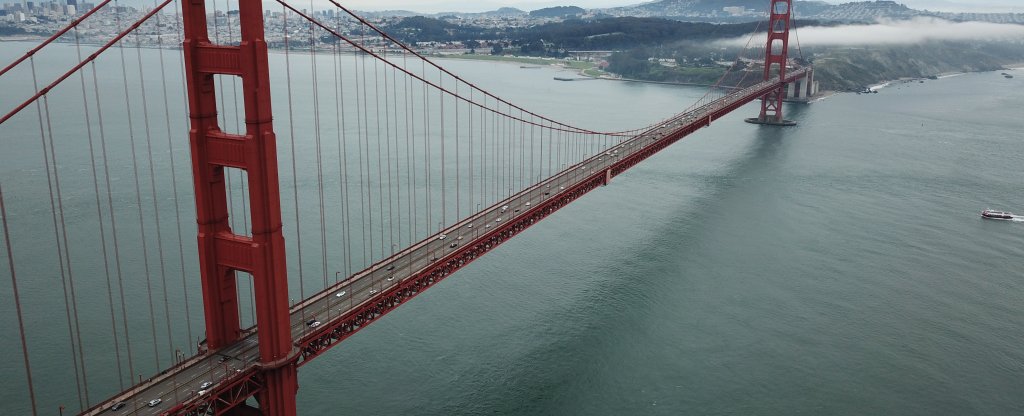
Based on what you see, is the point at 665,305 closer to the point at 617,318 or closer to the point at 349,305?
the point at 617,318

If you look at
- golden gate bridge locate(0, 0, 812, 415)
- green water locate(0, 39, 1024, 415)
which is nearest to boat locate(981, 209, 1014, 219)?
green water locate(0, 39, 1024, 415)

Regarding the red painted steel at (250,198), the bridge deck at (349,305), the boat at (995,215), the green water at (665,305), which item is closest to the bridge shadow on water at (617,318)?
the green water at (665,305)

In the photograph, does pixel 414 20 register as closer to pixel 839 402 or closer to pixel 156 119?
pixel 156 119

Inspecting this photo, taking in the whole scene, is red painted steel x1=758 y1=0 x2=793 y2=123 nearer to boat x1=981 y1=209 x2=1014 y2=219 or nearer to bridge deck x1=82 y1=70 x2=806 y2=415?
boat x1=981 y1=209 x2=1014 y2=219

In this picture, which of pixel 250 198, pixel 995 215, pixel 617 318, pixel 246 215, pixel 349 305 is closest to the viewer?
pixel 250 198

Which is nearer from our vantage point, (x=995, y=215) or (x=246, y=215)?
(x=246, y=215)

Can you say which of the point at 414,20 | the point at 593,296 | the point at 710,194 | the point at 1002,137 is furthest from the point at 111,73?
the point at 414,20

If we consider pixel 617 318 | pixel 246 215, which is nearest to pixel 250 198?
pixel 617 318

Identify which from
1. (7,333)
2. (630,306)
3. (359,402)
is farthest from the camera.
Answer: (630,306)
